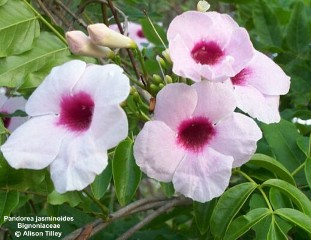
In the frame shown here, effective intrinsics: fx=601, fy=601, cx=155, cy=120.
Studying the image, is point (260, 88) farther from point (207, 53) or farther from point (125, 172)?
point (125, 172)

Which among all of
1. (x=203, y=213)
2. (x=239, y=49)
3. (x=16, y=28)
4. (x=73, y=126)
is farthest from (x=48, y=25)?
(x=203, y=213)

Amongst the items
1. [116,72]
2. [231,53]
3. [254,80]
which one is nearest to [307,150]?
[254,80]

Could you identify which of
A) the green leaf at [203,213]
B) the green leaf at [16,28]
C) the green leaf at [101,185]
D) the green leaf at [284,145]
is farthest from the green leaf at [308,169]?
the green leaf at [16,28]

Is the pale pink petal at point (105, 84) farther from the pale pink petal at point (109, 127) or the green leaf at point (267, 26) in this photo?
the green leaf at point (267, 26)

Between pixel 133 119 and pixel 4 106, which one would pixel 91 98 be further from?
pixel 4 106

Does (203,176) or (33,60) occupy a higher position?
(33,60)

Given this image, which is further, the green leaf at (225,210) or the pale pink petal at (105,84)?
the green leaf at (225,210)
